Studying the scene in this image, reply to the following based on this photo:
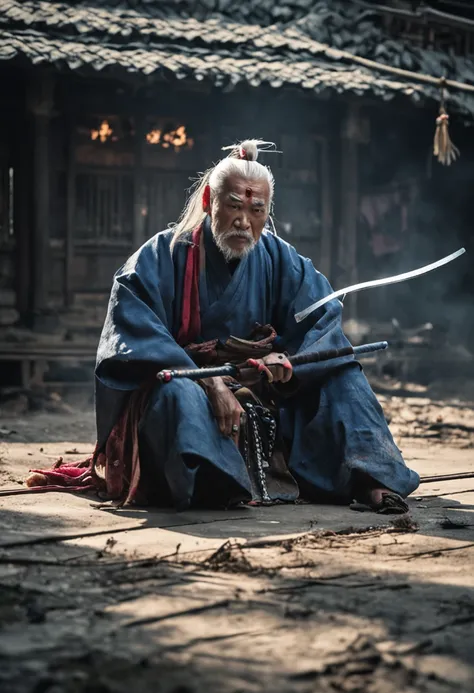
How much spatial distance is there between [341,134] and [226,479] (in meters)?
8.60

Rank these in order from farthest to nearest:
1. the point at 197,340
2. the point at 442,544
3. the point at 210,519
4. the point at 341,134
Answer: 1. the point at 341,134
2. the point at 197,340
3. the point at 210,519
4. the point at 442,544

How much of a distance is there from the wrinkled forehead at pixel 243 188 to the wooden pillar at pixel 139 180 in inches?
276

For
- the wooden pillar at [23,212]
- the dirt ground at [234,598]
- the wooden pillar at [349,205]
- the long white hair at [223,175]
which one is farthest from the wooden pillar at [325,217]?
the dirt ground at [234,598]

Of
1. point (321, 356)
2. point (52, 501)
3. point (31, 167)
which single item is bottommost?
point (52, 501)

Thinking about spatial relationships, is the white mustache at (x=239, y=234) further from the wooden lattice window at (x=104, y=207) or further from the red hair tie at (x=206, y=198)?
the wooden lattice window at (x=104, y=207)

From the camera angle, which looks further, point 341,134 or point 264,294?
point 341,134

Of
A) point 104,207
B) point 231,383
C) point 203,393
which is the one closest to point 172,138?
point 104,207

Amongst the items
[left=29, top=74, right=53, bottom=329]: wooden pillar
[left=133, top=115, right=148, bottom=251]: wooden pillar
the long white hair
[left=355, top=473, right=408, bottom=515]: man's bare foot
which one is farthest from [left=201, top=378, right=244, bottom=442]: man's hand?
[left=133, top=115, right=148, bottom=251]: wooden pillar

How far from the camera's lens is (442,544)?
4.22 m

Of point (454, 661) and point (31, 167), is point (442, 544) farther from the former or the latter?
point (31, 167)

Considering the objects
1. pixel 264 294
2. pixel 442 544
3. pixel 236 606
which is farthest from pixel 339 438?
pixel 236 606

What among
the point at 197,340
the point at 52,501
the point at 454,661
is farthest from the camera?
the point at 197,340

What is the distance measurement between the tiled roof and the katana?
6123 millimetres

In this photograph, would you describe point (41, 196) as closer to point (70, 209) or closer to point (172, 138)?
point (70, 209)
